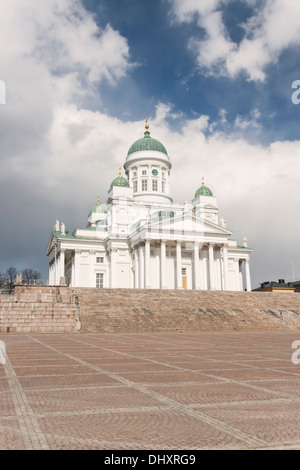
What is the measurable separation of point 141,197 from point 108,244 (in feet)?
37.5

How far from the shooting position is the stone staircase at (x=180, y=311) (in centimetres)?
2845

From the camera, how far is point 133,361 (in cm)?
1145

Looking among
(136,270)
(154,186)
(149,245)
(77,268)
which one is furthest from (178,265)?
(154,186)

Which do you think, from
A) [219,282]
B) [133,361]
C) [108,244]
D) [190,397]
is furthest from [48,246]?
[190,397]

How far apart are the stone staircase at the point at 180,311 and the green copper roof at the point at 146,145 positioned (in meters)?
36.1

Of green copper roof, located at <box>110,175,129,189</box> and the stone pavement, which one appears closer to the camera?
the stone pavement

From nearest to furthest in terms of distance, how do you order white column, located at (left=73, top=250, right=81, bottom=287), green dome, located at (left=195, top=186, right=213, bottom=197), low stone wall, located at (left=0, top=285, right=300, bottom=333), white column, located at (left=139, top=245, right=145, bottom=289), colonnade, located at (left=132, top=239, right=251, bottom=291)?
low stone wall, located at (left=0, top=285, right=300, bottom=333)
colonnade, located at (left=132, top=239, right=251, bottom=291)
white column, located at (left=139, top=245, right=145, bottom=289)
white column, located at (left=73, top=250, right=81, bottom=287)
green dome, located at (left=195, top=186, right=213, bottom=197)

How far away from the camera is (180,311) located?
32.0 metres

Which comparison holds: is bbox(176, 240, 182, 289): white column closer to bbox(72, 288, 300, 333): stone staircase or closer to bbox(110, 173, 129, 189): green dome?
bbox(72, 288, 300, 333): stone staircase

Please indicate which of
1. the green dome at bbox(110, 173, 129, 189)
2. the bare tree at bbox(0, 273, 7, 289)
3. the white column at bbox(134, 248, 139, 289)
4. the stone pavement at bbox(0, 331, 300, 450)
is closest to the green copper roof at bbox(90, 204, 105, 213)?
the green dome at bbox(110, 173, 129, 189)

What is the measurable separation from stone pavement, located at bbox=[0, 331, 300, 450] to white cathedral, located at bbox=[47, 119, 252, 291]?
A: 41006 mm

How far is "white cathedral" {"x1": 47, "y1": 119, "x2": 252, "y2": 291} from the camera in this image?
53.2m

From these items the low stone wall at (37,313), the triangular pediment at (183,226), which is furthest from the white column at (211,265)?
the low stone wall at (37,313)

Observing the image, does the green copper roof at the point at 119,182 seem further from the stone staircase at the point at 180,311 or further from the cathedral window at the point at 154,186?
the stone staircase at the point at 180,311
